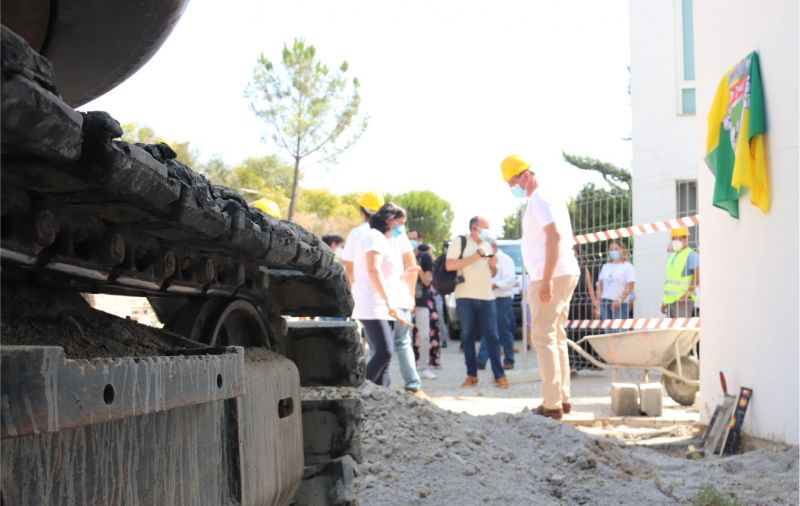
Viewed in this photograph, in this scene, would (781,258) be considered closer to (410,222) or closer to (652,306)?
(652,306)

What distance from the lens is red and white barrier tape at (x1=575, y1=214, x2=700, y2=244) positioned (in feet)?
33.1

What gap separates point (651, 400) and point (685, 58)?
9734 millimetres

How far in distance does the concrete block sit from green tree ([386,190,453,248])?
63238mm

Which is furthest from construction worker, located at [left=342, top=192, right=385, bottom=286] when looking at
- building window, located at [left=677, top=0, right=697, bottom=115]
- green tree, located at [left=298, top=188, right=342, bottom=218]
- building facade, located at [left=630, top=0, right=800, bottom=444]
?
green tree, located at [left=298, top=188, right=342, bottom=218]

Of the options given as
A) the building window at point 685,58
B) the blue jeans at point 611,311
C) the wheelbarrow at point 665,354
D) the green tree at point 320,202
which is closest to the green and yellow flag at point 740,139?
the wheelbarrow at point 665,354

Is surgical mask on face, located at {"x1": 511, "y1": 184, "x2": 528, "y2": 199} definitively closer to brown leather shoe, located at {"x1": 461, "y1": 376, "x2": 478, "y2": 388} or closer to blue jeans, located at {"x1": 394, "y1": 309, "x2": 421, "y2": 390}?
blue jeans, located at {"x1": 394, "y1": 309, "x2": 421, "y2": 390}

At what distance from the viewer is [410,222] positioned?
219 feet

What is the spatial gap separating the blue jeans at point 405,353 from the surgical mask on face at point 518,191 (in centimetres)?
149

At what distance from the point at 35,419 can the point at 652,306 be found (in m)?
12.7

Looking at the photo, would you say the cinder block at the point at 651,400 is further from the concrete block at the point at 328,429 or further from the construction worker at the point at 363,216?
the concrete block at the point at 328,429

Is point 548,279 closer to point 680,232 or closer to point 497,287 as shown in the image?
point 680,232

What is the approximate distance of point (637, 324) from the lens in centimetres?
1069

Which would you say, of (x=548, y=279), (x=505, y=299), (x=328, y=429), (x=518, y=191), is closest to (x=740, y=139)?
(x=548, y=279)

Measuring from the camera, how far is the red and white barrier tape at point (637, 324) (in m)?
10.1
